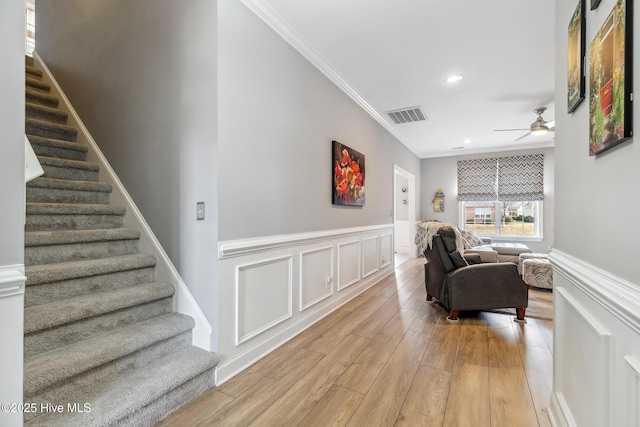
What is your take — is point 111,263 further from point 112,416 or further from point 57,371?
point 112,416

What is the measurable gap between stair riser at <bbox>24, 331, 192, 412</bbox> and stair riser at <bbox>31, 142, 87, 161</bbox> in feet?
6.65

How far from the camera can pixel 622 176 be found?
83cm

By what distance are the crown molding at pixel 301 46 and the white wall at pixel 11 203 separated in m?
A: 1.49

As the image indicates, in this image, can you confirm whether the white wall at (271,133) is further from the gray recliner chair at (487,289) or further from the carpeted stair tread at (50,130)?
the carpeted stair tread at (50,130)

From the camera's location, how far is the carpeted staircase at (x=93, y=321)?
1396mm

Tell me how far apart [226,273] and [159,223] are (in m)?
0.76

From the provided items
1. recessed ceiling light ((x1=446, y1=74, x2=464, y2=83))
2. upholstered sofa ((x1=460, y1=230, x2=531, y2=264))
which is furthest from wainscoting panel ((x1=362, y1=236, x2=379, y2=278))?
recessed ceiling light ((x1=446, y1=74, x2=464, y2=83))

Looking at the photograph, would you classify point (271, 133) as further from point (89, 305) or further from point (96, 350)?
point (96, 350)

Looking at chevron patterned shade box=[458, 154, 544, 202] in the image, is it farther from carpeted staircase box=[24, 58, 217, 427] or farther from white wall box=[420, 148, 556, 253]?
carpeted staircase box=[24, 58, 217, 427]

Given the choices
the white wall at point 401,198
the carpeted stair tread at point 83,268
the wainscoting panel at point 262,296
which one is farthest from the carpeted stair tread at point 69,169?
the white wall at point 401,198

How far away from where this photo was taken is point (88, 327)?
169 cm

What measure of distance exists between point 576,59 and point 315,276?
7.94 feet

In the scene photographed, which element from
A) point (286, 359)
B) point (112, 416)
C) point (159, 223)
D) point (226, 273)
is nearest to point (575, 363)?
point (286, 359)

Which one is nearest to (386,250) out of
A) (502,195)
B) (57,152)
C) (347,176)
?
(347,176)
